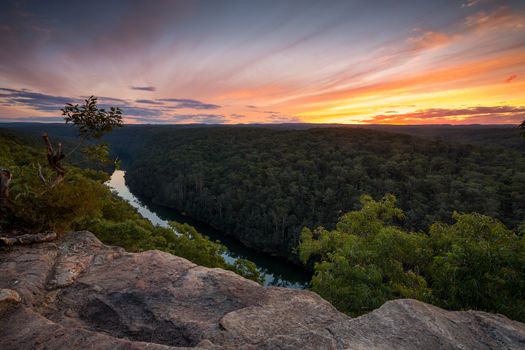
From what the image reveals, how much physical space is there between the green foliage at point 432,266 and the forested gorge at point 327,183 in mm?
46502

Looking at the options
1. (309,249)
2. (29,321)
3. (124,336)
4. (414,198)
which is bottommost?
(414,198)

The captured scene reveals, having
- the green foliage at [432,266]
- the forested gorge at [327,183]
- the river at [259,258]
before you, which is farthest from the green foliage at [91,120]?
the forested gorge at [327,183]

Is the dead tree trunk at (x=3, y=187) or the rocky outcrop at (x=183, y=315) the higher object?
the dead tree trunk at (x=3, y=187)

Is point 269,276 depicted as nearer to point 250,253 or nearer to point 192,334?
point 250,253

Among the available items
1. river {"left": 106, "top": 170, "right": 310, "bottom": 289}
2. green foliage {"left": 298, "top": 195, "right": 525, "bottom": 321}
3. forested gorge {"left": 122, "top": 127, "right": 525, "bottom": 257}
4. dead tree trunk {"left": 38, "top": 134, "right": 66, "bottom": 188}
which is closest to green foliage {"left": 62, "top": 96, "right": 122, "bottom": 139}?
dead tree trunk {"left": 38, "top": 134, "right": 66, "bottom": 188}

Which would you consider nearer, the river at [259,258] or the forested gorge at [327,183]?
the river at [259,258]

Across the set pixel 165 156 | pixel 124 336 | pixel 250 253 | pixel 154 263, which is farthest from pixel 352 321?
pixel 165 156

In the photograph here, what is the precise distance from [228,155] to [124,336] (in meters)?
123

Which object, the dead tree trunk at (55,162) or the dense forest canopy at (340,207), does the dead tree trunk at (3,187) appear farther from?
the dead tree trunk at (55,162)

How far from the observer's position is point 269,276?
58.7 meters

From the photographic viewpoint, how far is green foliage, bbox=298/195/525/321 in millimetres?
10016

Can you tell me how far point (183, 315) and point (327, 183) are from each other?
3088 inches

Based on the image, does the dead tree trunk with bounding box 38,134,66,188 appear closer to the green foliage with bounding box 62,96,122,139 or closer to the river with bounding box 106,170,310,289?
the green foliage with bounding box 62,96,122,139

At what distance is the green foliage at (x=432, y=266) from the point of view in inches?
394
